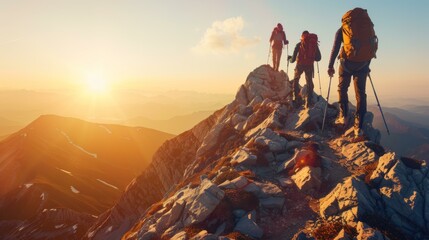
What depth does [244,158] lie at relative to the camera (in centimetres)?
2094

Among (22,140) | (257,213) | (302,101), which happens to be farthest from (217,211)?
(22,140)

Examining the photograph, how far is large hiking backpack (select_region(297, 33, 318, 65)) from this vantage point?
23.3m

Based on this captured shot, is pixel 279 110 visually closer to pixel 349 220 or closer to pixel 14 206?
pixel 349 220

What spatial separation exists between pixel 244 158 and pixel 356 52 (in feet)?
31.5

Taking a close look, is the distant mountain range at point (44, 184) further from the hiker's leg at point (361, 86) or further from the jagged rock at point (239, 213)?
the hiker's leg at point (361, 86)

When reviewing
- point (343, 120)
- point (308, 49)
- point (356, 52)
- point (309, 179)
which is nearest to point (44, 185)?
point (308, 49)

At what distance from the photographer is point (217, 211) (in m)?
15.4

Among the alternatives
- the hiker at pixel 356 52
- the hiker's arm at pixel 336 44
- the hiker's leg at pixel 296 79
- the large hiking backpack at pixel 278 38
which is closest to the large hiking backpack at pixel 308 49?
the hiker's leg at pixel 296 79

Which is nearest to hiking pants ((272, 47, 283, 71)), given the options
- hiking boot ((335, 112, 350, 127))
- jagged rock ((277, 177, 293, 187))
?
hiking boot ((335, 112, 350, 127))

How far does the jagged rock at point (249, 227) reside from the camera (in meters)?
13.6

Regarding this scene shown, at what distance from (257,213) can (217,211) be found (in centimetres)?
201

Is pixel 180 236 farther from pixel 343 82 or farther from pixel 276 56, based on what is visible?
pixel 276 56

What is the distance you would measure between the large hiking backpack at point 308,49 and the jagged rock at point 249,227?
1380 cm

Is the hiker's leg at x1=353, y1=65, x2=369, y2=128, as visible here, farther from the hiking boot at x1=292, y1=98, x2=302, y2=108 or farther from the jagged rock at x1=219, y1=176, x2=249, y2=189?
the hiking boot at x1=292, y1=98, x2=302, y2=108
